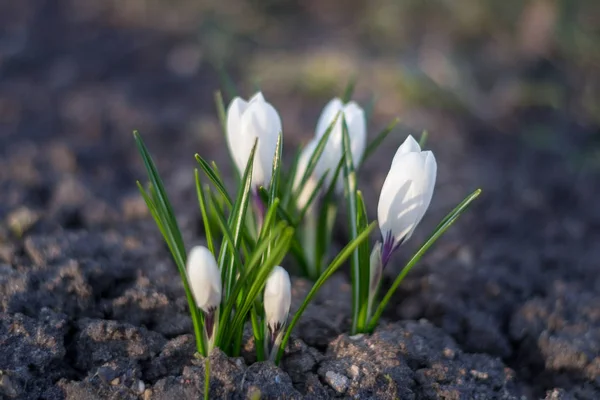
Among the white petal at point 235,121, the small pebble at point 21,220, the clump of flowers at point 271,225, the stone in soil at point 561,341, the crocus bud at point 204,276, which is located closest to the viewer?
the crocus bud at point 204,276

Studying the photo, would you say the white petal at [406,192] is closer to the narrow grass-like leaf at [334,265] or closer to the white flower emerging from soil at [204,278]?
the narrow grass-like leaf at [334,265]

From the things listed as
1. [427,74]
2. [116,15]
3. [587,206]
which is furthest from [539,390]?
[116,15]

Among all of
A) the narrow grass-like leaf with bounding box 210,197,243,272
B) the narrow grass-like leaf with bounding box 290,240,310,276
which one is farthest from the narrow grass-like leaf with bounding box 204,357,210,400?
the narrow grass-like leaf with bounding box 290,240,310,276

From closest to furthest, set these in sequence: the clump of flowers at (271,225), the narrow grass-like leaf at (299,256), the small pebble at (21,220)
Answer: the clump of flowers at (271,225) < the narrow grass-like leaf at (299,256) < the small pebble at (21,220)

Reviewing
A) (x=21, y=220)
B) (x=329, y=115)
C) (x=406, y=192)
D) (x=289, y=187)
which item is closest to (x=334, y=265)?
(x=406, y=192)

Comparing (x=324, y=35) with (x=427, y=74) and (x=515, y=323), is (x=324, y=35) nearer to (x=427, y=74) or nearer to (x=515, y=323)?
(x=427, y=74)

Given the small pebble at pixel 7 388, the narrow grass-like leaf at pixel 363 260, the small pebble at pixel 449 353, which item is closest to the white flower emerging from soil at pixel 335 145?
the narrow grass-like leaf at pixel 363 260

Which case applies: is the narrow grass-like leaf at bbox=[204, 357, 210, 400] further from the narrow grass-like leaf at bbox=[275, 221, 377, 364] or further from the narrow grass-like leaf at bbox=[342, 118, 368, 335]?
the narrow grass-like leaf at bbox=[342, 118, 368, 335]

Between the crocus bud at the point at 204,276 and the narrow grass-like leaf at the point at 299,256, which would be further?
the narrow grass-like leaf at the point at 299,256

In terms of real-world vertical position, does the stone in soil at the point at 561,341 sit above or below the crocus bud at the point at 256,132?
below
